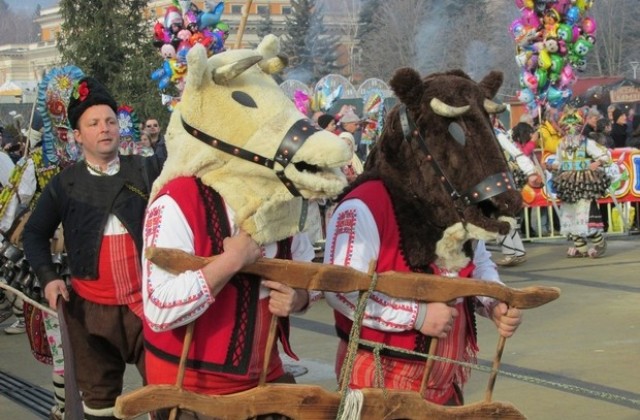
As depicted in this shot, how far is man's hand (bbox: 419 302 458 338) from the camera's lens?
3422 mm

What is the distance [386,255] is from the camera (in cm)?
361

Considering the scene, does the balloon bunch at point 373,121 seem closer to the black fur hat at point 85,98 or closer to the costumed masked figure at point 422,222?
the black fur hat at point 85,98

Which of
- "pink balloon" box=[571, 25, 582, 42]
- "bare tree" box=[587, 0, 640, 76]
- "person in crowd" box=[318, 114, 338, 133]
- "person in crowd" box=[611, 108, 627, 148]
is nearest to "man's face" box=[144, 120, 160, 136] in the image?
"person in crowd" box=[318, 114, 338, 133]

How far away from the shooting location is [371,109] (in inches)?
669

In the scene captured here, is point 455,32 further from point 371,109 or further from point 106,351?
point 106,351

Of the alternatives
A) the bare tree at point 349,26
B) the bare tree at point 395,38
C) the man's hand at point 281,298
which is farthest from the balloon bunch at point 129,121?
the bare tree at point 349,26

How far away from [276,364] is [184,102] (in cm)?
86

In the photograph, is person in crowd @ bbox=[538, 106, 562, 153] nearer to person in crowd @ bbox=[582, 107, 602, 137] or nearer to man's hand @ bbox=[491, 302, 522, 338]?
person in crowd @ bbox=[582, 107, 602, 137]

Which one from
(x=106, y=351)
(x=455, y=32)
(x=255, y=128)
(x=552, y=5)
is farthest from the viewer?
(x=455, y=32)

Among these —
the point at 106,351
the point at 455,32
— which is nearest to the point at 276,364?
the point at 106,351

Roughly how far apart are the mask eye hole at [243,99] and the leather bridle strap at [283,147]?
0.46 feet

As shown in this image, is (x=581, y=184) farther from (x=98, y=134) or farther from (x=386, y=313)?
(x=386, y=313)

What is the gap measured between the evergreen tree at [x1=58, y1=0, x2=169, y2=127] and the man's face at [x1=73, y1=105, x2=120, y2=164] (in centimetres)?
2796

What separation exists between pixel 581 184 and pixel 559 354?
18.2 ft
